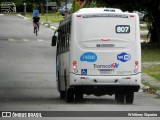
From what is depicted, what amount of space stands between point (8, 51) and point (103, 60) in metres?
25.1

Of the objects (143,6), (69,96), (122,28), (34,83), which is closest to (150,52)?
(143,6)

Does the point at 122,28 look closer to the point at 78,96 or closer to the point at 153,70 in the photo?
the point at 78,96

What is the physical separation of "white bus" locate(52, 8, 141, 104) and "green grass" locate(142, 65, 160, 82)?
8771mm

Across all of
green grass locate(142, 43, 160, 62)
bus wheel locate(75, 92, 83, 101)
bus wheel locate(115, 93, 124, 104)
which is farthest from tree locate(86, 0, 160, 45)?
bus wheel locate(75, 92, 83, 101)

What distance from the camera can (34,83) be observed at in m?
31.6

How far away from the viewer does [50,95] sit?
1068 inches

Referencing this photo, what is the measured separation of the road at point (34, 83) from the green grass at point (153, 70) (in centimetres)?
403

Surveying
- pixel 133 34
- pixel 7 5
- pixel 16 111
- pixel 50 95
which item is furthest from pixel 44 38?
pixel 7 5

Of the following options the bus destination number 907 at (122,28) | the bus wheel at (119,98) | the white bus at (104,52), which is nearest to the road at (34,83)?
the bus wheel at (119,98)

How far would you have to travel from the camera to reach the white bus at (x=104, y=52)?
899 inches

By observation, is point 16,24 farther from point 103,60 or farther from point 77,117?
point 77,117

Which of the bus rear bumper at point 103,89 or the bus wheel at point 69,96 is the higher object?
the bus rear bumper at point 103,89

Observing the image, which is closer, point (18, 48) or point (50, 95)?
point (50, 95)

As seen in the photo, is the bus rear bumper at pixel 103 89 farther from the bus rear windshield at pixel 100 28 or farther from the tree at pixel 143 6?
the tree at pixel 143 6
